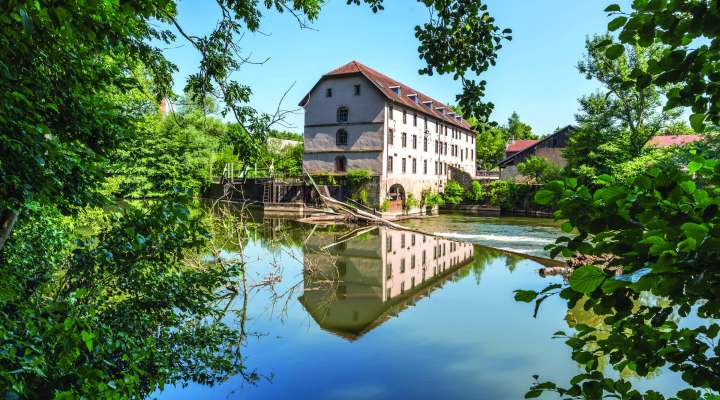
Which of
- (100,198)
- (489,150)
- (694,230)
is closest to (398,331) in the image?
(100,198)

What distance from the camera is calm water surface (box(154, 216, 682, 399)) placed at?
26.6 feet

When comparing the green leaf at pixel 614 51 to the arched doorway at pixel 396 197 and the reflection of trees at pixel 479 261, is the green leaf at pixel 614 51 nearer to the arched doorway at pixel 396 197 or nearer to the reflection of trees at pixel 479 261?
the reflection of trees at pixel 479 261

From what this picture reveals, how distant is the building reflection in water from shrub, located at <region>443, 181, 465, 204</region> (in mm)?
18937

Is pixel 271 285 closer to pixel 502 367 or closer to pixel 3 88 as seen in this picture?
pixel 502 367

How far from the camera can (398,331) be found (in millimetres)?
10977

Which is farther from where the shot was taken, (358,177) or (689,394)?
(358,177)

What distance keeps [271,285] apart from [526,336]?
7519 mm

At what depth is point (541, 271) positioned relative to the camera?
16500 mm

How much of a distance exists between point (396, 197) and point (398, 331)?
2940 cm

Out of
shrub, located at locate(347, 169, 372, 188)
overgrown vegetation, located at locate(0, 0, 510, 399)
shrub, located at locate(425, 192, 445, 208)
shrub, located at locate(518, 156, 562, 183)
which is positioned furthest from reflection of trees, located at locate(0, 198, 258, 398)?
shrub, located at locate(518, 156, 562, 183)

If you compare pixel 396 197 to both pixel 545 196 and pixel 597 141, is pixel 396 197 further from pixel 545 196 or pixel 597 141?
pixel 545 196

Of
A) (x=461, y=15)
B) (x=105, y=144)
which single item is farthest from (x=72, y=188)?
(x=461, y=15)

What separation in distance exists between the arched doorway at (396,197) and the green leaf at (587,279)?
117 feet

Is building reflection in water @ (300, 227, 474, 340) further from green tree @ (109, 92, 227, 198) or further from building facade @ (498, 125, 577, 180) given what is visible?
building facade @ (498, 125, 577, 180)
